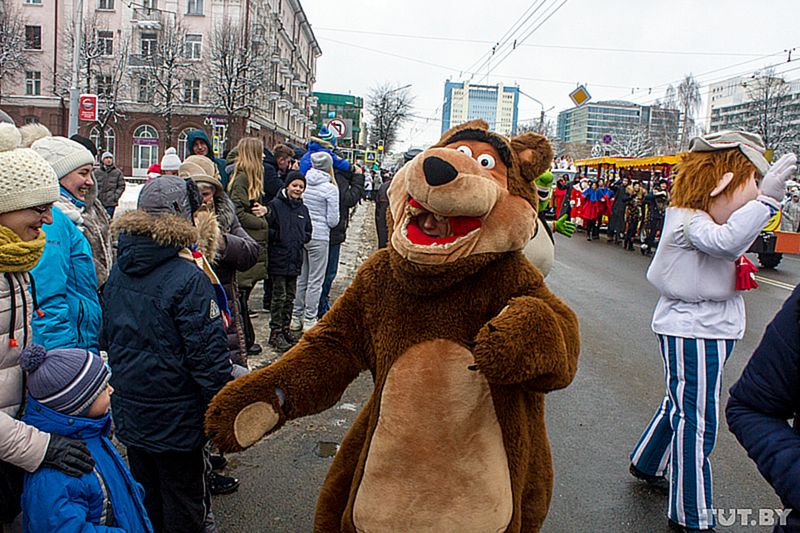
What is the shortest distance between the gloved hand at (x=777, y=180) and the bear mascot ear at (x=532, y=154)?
164 centimetres

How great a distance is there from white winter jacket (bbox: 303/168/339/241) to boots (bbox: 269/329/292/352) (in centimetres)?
116

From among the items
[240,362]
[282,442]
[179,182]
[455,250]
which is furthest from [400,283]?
[282,442]

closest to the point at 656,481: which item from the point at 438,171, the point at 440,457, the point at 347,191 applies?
the point at 440,457

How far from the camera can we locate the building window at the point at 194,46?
150 feet

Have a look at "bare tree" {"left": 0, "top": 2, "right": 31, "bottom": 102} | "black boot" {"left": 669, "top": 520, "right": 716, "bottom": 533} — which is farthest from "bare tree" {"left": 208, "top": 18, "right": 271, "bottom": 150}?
"black boot" {"left": 669, "top": 520, "right": 716, "bottom": 533}

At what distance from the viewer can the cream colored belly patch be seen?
6.52ft

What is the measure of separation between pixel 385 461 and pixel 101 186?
34.6ft

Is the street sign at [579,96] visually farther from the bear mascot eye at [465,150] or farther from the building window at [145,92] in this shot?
the building window at [145,92]

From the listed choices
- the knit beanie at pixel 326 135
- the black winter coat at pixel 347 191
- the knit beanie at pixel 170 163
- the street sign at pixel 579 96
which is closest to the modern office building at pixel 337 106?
the street sign at pixel 579 96

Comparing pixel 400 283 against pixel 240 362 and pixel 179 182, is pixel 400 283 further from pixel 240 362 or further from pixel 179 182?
pixel 240 362

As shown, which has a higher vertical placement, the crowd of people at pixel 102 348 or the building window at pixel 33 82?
the building window at pixel 33 82

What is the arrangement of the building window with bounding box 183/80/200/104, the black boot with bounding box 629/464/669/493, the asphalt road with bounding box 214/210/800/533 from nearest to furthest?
the asphalt road with bounding box 214/210/800/533
the black boot with bounding box 629/464/669/493
the building window with bounding box 183/80/200/104

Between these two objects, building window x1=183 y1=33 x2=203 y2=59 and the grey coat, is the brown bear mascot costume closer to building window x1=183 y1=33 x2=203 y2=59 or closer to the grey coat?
the grey coat

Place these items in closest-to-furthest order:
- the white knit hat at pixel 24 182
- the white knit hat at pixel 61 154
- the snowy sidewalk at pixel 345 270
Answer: the white knit hat at pixel 24 182 → the white knit hat at pixel 61 154 → the snowy sidewalk at pixel 345 270
